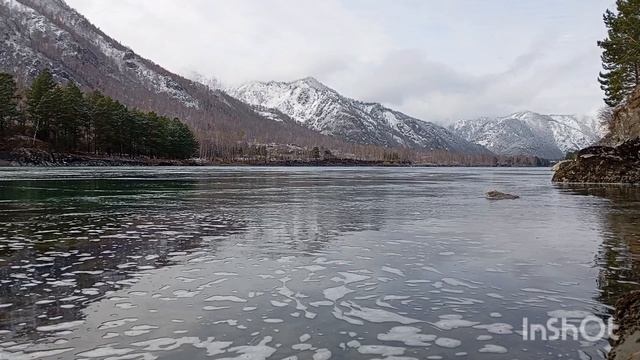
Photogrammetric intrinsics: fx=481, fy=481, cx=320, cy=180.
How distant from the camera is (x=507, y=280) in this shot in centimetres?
1262

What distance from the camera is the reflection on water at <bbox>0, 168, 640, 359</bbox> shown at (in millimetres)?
8289

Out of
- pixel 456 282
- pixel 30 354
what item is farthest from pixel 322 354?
pixel 456 282

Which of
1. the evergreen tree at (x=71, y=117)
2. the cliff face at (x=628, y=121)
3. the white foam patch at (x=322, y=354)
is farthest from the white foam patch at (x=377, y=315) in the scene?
the evergreen tree at (x=71, y=117)

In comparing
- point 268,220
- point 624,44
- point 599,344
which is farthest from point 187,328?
point 624,44

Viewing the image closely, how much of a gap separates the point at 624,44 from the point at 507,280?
203 feet

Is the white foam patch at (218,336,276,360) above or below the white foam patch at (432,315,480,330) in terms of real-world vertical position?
below

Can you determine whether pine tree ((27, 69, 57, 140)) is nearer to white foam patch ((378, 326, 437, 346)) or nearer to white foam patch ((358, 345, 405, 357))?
white foam patch ((378, 326, 437, 346))

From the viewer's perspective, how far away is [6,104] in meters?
105

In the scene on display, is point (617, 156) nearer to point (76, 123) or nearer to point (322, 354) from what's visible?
point (322, 354)

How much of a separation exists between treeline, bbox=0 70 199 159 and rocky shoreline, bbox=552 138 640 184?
105m

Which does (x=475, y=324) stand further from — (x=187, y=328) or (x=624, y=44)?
(x=624, y=44)

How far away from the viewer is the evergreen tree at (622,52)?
5559 centimetres

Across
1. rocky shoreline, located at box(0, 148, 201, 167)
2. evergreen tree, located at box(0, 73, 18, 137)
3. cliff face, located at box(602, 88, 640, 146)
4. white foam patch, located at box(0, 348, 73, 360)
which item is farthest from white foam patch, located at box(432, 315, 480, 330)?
evergreen tree, located at box(0, 73, 18, 137)

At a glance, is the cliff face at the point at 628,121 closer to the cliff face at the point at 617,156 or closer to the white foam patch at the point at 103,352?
the cliff face at the point at 617,156
